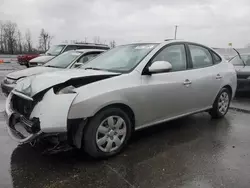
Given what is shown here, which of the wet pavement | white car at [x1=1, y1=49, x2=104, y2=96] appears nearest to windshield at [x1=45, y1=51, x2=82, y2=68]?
white car at [x1=1, y1=49, x2=104, y2=96]

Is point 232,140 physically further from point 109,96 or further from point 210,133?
point 109,96

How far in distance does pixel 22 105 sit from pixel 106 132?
120 centimetres

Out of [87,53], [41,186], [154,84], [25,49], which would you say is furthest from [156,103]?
[25,49]

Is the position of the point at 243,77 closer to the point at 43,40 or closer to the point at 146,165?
the point at 146,165

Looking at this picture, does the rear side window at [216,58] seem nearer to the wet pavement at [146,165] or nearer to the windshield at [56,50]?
the wet pavement at [146,165]

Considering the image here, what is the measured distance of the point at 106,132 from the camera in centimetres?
338

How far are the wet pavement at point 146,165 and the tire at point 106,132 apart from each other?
144 millimetres

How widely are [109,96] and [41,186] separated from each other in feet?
4.33

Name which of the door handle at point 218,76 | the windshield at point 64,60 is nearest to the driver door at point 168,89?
the door handle at point 218,76

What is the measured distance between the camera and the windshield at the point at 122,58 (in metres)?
3.90

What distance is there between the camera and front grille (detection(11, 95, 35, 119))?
321 cm

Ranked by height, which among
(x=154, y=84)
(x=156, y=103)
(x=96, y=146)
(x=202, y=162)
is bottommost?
(x=202, y=162)

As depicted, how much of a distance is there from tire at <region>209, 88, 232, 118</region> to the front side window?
1373 millimetres

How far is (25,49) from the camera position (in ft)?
221
